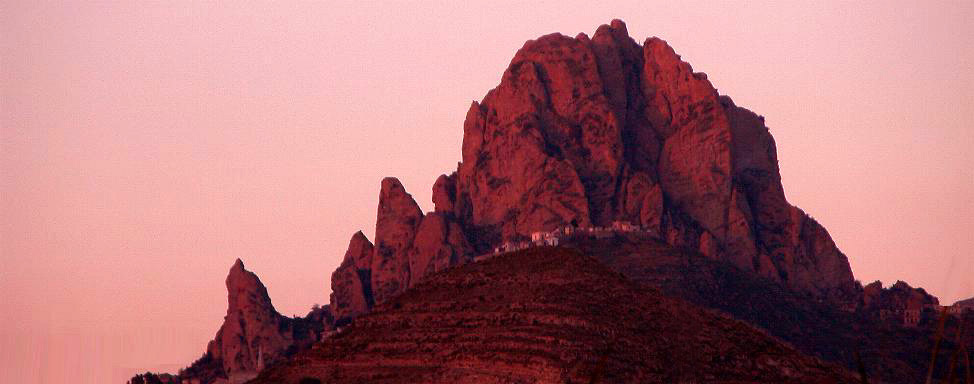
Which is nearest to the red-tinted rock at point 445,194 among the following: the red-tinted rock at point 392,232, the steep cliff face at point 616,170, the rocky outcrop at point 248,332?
the steep cliff face at point 616,170

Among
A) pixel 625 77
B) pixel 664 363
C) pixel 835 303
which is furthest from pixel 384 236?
pixel 664 363

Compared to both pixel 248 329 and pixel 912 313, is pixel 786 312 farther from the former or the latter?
pixel 248 329

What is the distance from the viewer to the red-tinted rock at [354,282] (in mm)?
157375

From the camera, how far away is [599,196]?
477 ft

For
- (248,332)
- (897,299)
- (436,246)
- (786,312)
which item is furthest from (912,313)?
(248,332)

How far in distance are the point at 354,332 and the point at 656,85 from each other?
49.2 metres

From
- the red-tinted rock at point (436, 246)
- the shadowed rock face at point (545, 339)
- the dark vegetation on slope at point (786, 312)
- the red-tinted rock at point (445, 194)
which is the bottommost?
the shadowed rock face at point (545, 339)

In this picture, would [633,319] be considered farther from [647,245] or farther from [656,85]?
[656,85]

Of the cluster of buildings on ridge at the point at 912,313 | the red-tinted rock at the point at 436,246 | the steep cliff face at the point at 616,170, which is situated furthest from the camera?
the red-tinted rock at the point at 436,246

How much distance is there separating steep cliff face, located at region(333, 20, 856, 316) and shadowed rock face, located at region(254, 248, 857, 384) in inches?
1135

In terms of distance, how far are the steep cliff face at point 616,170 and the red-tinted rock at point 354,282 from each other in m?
1.37

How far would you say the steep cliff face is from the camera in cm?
14562

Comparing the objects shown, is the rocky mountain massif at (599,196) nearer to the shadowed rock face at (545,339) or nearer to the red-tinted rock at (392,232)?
the red-tinted rock at (392,232)

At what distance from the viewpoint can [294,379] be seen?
107m
